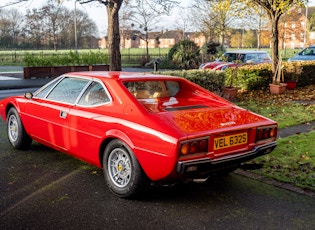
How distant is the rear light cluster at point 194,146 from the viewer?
356cm

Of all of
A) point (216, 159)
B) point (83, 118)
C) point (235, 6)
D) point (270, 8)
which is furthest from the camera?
point (235, 6)

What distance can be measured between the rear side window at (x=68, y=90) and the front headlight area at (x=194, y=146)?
190cm

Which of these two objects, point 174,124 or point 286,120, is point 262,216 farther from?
point 286,120

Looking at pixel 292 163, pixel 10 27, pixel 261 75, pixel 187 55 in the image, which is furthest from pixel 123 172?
pixel 10 27

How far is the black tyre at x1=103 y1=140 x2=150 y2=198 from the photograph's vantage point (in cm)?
388

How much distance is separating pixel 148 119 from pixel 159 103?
30.6 inches

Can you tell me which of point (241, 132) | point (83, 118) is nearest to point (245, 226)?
point (241, 132)

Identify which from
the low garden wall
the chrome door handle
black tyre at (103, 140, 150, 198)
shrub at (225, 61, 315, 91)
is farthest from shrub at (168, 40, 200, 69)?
black tyre at (103, 140, 150, 198)

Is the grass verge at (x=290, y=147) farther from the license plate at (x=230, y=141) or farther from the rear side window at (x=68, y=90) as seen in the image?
the rear side window at (x=68, y=90)

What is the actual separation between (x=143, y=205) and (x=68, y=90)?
2107mm

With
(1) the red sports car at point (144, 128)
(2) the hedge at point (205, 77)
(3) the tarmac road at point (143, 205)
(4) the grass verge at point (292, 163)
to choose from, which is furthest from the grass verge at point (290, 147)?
(2) the hedge at point (205, 77)

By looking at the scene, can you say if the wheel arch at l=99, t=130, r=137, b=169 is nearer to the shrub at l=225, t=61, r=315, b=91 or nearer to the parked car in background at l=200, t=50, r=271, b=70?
the shrub at l=225, t=61, r=315, b=91

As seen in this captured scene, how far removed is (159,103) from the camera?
15.0ft

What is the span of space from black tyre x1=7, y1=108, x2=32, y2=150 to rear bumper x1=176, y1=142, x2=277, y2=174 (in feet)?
10.8
